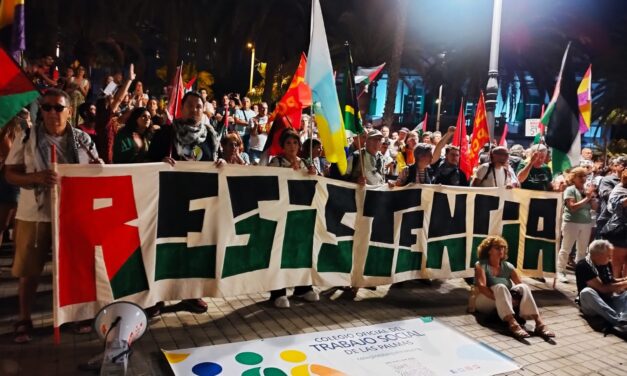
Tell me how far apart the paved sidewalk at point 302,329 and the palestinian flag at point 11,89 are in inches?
70.6

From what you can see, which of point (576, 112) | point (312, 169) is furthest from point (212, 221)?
point (576, 112)

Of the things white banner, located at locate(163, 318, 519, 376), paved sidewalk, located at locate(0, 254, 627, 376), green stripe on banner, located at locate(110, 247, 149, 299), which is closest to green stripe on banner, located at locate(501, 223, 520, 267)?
paved sidewalk, located at locate(0, 254, 627, 376)

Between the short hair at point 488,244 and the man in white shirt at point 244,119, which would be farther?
the man in white shirt at point 244,119

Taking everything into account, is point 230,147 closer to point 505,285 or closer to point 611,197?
point 505,285

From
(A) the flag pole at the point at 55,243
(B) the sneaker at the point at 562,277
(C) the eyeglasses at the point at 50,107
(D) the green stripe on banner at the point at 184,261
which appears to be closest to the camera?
(A) the flag pole at the point at 55,243

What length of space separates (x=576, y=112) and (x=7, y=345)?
22.9 ft

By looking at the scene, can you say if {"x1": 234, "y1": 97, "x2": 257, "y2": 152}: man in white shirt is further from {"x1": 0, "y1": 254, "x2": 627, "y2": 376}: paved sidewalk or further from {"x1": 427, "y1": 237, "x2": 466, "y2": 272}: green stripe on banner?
{"x1": 0, "y1": 254, "x2": 627, "y2": 376}: paved sidewalk

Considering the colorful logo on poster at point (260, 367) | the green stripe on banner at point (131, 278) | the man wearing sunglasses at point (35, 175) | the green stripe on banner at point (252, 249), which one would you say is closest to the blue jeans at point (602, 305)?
the colorful logo on poster at point (260, 367)

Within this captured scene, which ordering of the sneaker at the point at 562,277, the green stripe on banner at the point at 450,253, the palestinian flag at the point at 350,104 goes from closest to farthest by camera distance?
1. the palestinian flag at the point at 350,104
2. the green stripe on banner at the point at 450,253
3. the sneaker at the point at 562,277

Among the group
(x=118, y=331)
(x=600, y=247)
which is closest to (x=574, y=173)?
(x=600, y=247)

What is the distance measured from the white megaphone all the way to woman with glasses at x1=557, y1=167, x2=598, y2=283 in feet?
20.6

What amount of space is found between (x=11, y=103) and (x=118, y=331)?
1.71 meters

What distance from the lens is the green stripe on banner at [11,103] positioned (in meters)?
3.44

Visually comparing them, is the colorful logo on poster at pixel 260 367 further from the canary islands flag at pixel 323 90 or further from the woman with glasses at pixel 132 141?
the woman with glasses at pixel 132 141
